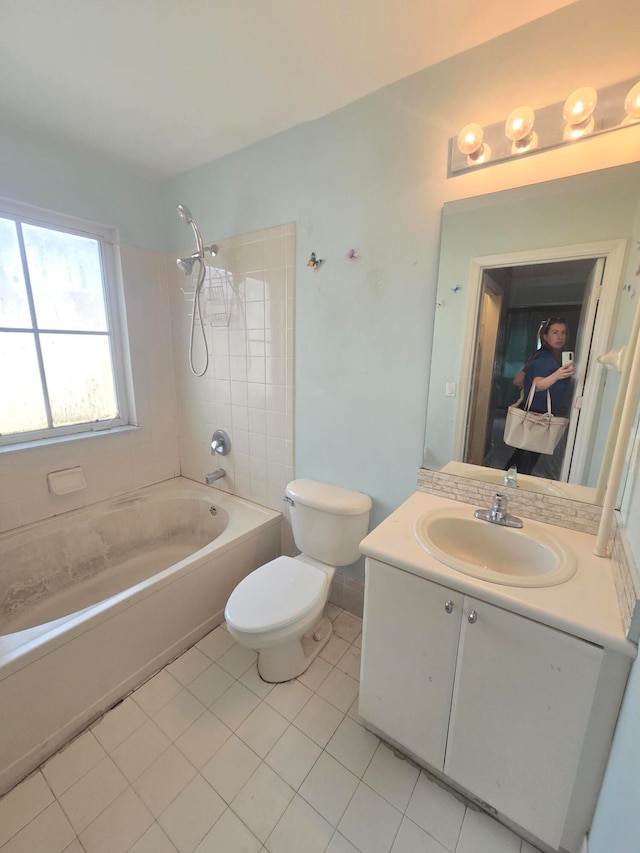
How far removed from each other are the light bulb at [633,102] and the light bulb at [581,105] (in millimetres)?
75

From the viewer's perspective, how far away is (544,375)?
1200mm

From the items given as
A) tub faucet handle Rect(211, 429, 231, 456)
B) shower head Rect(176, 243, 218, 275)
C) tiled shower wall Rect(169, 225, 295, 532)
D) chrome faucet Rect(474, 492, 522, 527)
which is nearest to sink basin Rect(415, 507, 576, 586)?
chrome faucet Rect(474, 492, 522, 527)

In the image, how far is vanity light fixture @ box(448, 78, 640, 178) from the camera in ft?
3.20

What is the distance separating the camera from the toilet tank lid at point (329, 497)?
5.17 ft

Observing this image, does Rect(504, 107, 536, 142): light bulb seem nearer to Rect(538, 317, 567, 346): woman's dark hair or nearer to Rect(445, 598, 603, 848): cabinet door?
Rect(538, 317, 567, 346): woman's dark hair

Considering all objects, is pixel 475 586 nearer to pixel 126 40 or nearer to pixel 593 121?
pixel 593 121

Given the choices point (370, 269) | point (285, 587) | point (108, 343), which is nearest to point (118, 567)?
point (285, 587)

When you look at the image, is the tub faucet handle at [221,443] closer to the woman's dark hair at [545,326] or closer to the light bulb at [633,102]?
the woman's dark hair at [545,326]

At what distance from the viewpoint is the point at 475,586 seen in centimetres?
92

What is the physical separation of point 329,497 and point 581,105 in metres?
1.57

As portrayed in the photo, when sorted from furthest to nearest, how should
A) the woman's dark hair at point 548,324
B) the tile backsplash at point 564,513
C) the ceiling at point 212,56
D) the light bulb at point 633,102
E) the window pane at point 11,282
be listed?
the window pane at point 11,282 < the woman's dark hair at point 548,324 < the ceiling at point 212,56 < the light bulb at point 633,102 < the tile backsplash at point 564,513

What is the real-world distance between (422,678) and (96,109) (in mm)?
2529

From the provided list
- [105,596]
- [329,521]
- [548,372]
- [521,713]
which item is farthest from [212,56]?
[105,596]

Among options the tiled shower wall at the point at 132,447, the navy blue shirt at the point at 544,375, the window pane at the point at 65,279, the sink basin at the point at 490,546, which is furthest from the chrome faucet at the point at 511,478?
the window pane at the point at 65,279
